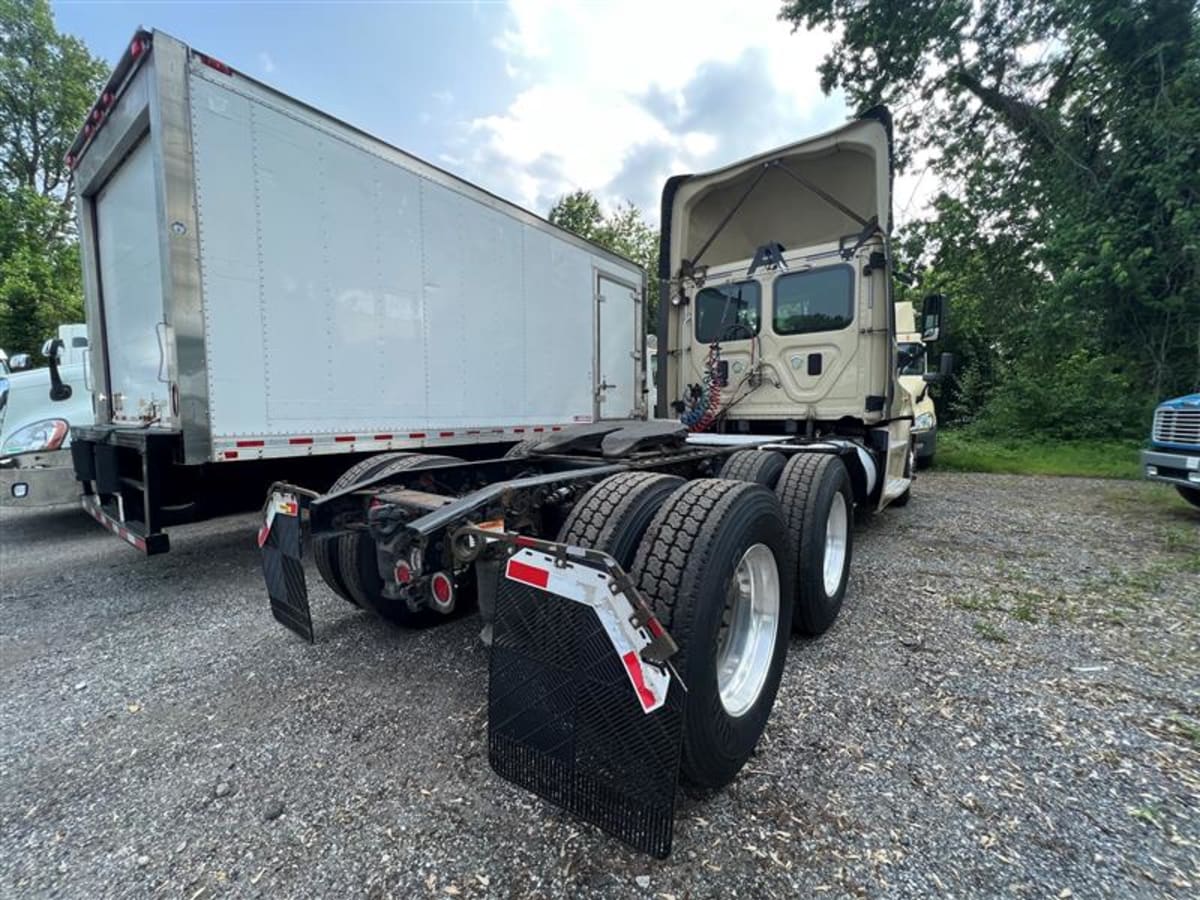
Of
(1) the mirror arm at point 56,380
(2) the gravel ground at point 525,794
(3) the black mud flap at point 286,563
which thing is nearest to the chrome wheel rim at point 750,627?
(2) the gravel ground at point 525,794

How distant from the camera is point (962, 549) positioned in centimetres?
504

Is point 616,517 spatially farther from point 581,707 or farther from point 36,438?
point 36,438

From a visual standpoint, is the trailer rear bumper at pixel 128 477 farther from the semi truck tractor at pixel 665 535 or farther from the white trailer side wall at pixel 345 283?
the semi truck tractor at pixel 665 535

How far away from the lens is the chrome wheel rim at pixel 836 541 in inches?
136

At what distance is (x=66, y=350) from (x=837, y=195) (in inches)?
385

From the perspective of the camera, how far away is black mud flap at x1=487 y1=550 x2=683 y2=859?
148cm

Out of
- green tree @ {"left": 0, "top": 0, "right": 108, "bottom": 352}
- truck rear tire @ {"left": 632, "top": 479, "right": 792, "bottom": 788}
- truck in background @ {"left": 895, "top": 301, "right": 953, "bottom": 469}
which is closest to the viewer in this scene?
truck rear tire @ {"left": 632, "top": 479, "right": 792, "bottom": 788}

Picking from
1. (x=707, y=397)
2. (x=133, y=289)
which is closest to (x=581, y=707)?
(x=707, y=397)

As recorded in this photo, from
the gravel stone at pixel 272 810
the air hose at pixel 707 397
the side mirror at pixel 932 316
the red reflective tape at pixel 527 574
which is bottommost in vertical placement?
the gravel stone at pixel 272 810

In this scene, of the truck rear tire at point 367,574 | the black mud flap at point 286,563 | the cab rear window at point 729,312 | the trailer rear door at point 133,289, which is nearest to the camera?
the black mud flap at point 286,563

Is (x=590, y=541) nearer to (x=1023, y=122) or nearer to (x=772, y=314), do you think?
(x=772, y=314)

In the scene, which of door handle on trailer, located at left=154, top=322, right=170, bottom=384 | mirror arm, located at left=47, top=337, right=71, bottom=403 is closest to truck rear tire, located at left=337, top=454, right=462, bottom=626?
door handle on trailer, located at left=154, top=322, right=170, bottom=384

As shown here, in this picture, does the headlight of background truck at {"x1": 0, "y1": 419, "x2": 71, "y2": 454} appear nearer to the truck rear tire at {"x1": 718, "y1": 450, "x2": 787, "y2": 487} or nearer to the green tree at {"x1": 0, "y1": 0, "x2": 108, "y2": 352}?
the truck rear tire at {"x1": 718, "y1": 450, "x2": 787, "y2": 487}

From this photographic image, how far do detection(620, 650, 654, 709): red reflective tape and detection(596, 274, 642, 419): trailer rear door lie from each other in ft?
19.9
